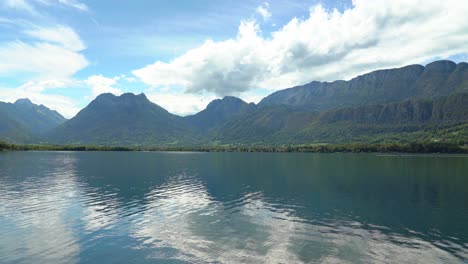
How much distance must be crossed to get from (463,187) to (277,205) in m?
65.7

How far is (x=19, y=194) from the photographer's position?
69.4 m

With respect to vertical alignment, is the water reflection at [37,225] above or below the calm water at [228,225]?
above

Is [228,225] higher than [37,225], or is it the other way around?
[37,225]

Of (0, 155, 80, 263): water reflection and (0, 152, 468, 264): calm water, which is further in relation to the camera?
(0, 152, 468, 264): calm water

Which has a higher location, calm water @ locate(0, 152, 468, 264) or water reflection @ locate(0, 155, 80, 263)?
water reflection @ locate(0, 155, 80, 263)

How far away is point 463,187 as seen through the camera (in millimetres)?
90500

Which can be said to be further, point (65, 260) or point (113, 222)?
point (113, 222)

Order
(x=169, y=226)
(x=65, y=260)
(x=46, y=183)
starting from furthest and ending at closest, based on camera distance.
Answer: (x=46, y=183) → (x=169, y=226) → (x=65, y=260)

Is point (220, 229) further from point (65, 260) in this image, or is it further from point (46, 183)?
point (46, 183)

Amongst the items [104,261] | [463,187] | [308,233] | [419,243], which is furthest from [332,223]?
[463,187]

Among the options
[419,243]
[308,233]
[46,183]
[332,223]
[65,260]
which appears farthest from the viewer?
[46,183]

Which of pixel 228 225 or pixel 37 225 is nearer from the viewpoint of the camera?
pixel 37 225

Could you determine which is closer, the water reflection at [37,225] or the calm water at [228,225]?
the water reflection at [37,225]

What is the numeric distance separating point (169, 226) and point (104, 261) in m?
13.9
